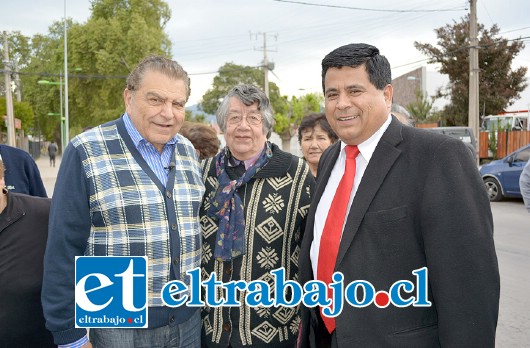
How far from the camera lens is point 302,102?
46188mm

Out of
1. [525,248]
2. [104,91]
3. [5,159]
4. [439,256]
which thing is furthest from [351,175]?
[104,91]

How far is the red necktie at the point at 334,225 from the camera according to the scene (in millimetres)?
2023

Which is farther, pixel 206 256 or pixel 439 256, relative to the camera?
pixel 206 256

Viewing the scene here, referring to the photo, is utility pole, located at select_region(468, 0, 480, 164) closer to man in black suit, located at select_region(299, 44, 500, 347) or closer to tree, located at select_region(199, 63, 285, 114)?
man in black suit, located at select_region(299, 44, 500, 347)

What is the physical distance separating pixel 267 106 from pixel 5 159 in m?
1.82

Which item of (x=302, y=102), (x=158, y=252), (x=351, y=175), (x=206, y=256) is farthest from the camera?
(x=302, y=102)

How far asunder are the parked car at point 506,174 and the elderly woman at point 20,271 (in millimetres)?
10954

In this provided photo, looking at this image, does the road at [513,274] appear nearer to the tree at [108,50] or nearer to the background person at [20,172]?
the background person at [20,172]

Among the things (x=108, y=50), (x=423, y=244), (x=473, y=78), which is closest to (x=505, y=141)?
(x=473, y=78)

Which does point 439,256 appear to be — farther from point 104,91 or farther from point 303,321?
point 104,91

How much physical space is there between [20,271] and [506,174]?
464 inches

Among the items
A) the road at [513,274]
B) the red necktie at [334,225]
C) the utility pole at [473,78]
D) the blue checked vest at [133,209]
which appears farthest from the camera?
the utility pole at [473,78]

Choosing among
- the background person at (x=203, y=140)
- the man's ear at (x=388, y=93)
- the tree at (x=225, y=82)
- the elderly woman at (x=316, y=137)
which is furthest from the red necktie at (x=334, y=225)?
the tree at (x=225, y=82)

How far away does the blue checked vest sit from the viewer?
215 cm
